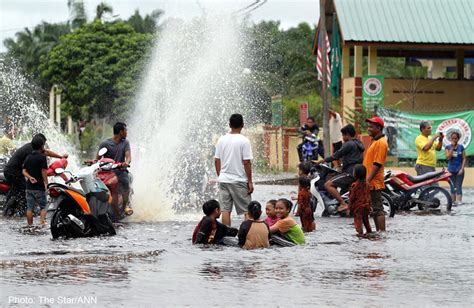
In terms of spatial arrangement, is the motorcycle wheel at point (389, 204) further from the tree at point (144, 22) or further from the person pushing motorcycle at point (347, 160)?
the tree at point (144, 22)

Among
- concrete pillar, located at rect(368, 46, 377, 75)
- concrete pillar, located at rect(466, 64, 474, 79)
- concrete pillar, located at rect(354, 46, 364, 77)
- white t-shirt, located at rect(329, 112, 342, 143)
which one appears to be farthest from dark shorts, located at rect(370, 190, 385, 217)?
Answer: concrete pillar, located at rect(466, 64, 474, 79)

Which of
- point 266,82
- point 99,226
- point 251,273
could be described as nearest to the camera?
point 251,273

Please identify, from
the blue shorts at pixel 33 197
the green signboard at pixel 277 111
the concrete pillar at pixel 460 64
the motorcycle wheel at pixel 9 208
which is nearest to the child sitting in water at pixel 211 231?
the blue shorts at pixel 33 197

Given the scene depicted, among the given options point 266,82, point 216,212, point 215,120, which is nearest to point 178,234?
point 216,212

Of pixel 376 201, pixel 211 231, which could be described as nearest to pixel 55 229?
pixel 211 231

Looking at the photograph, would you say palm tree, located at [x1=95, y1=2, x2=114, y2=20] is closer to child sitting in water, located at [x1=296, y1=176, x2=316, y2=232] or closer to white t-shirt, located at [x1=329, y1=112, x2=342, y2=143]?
white t-shirt, located at [x1=329, y1=112, x2=342, y2=143]

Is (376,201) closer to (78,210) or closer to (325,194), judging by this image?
(325,194)

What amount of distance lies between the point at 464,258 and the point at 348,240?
2105 millimetres

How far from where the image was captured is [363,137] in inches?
1152

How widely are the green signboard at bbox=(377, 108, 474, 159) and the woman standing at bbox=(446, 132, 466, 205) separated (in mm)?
6057

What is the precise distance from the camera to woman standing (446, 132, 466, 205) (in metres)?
21.4

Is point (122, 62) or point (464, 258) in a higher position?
point (122, 62)

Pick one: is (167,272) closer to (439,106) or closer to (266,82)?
(439,106)

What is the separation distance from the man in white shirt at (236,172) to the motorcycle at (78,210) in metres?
1.65
